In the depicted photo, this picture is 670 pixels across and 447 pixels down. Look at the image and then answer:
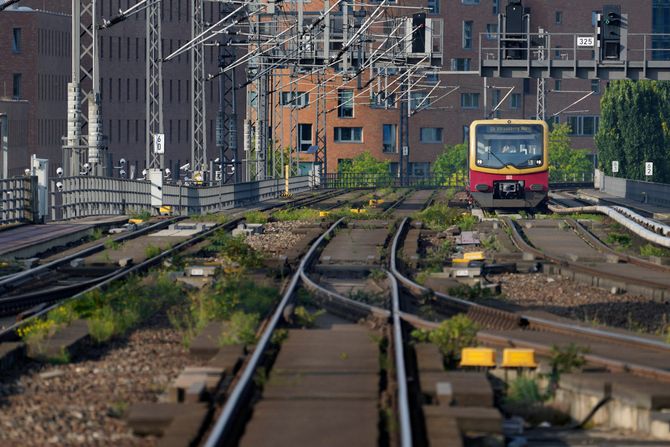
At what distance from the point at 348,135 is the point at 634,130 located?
34.5 m

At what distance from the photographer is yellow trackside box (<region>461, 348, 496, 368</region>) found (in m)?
11.1

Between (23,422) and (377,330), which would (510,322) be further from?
(23,422)

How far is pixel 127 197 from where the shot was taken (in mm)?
38781

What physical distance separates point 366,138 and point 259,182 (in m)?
60.1

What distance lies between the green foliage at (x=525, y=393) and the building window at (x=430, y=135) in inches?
4293

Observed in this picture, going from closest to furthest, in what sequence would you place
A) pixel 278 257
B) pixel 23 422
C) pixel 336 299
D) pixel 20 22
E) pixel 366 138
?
pixel 23 422 → pixel 336 299 → pixel 278 257 → pixel 20 22 → pixel 366 138

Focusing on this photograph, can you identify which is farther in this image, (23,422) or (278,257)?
(278,257)

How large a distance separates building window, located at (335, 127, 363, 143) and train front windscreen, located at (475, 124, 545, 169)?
75.7m

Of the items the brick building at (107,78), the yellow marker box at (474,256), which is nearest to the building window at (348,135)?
the brick building at (107,78)

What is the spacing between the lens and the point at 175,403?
9391 millimetres

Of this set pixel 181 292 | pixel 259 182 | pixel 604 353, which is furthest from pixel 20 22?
pixel 604 353

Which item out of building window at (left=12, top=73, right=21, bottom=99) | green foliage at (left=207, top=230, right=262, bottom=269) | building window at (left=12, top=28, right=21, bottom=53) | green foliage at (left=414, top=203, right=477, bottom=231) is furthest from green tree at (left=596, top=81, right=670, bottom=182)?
green foliage at (left=207, top=230, right=262, bottom=269)

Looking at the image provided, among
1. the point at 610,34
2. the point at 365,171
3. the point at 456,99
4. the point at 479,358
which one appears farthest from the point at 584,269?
the point at 456,99

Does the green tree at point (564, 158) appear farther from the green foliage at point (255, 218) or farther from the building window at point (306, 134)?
the green foliage at point (255, 218)
